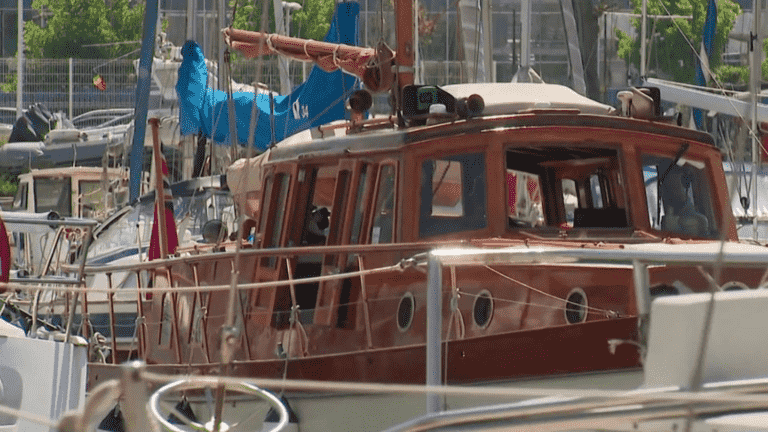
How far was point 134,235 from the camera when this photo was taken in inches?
848

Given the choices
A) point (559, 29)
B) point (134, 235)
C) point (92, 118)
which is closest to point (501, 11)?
point (559, 29)

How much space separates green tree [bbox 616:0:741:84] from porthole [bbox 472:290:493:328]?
1301 inches

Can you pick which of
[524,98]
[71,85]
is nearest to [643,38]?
[524,98]

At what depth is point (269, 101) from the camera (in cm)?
1784

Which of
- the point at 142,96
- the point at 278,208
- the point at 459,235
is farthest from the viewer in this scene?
the point at 142,96

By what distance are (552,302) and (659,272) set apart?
644 millimetres

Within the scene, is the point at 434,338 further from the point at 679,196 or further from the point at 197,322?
the point at 197,322

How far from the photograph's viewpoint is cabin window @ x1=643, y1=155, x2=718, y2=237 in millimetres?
9875

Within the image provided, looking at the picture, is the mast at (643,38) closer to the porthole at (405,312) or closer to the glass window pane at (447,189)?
the glass window pane at (447,189)

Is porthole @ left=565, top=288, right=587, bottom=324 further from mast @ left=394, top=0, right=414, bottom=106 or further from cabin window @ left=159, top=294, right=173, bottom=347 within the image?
cabin window @ left=159, top=294, right=173, bottom=347

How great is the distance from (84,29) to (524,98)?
4112 centimetres

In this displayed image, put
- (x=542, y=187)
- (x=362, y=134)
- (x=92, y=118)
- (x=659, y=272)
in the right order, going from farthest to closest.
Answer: (x=92, y=118) → (x=542, y=187) → (x=362, y=134) → (x=659, y=272)

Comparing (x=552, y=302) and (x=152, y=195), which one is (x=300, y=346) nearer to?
(x=552, y=302)

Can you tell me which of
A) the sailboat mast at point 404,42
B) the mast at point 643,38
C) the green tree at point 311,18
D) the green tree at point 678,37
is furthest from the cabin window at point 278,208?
the green tree at point 678,37
